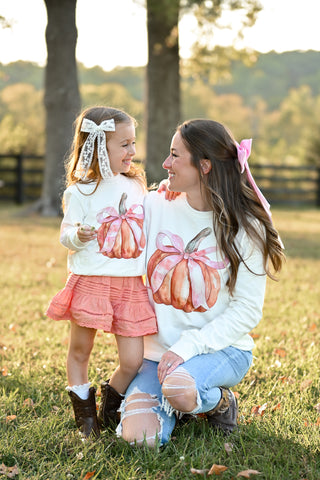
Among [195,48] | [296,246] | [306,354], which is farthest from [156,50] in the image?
[306,354]

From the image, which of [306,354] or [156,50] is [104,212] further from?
[156,50]

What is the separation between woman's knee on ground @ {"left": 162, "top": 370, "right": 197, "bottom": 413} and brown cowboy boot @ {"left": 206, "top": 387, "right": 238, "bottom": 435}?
22 centimetres

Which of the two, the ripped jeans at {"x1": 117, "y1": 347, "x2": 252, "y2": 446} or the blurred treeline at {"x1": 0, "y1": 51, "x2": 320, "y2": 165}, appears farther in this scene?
A: the blurred treeline at {"x1": 0, "y1": 51, "x2": 320, "y2": 165}

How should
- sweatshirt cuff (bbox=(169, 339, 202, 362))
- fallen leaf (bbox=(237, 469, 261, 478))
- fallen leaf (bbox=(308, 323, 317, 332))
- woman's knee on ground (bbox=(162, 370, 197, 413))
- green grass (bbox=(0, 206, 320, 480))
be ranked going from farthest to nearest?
fallen leaf (bbox=(308, 323, 317, 332)) → sweatshirt cuff (bbox=(169, 339, 202, 362)) → woman's knee on ground (bbox=(162, 370, 197, 413)) → green grass (bbox=(0, 206, 320, 480)) → fallen leaf (bbox=(237, 469, 261, 478))

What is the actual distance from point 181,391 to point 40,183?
15.2 meters

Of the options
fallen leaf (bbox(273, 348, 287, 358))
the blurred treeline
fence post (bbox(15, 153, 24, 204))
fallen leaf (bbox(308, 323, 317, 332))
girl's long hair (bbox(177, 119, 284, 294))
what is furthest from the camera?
the blurred treeline

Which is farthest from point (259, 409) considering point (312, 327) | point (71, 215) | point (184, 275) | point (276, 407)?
point (312, 327)

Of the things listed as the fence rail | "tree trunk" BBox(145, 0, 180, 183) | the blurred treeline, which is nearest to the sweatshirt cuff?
"tree trunk" BBox(145, 0, 180, 183)

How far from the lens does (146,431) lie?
2.84 m

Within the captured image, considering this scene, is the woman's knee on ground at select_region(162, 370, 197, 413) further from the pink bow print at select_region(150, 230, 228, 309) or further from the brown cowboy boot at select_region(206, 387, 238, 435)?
the pink bow print at select_region(150, 230, 228, 309)

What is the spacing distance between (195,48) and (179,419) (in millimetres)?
14312

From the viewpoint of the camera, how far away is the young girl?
2982 millimetres

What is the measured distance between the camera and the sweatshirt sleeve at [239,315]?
297 cm

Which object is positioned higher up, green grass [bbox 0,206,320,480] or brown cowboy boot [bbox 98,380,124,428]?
brown cowboy boot [bbox 98,380,124,428]
